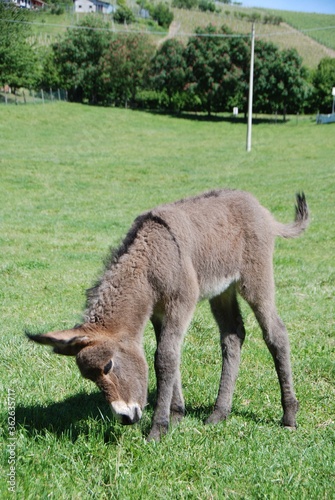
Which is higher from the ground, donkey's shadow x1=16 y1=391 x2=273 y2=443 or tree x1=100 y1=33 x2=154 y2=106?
tree x1=100 y1=33 x2=154 y2=106

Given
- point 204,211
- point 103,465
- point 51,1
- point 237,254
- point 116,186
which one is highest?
point 51,1

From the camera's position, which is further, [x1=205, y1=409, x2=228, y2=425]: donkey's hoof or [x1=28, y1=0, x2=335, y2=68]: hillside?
[x1=28, y1=0, x2=335, y2=68]: hillside

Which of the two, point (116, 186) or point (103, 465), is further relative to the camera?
point (116, 186)

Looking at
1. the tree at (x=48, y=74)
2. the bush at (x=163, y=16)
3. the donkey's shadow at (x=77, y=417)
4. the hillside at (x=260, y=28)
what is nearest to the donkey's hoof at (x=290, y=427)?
the donkey's shadow at (x=77, y=417)

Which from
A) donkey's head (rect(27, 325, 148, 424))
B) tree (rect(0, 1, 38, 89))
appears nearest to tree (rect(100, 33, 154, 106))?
tree (rect(0, 1, 38, 89))

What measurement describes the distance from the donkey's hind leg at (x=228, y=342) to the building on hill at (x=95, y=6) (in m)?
87.6

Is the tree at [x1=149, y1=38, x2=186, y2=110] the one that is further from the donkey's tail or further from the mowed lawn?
the donkey's tail

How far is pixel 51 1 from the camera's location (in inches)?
1709

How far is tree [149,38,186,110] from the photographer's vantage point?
58312 millimetres

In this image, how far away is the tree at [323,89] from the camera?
63688 mm

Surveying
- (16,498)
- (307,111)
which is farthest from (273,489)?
(307,111)

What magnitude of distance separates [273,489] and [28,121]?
41449mm

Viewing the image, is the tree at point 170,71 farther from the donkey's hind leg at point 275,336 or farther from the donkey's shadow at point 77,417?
the donkey's shadow at point 77,417

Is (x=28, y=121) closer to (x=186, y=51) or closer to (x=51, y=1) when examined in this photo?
(x=51, y=1)
